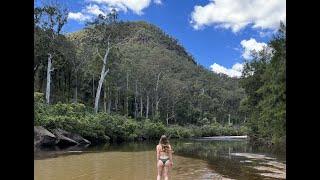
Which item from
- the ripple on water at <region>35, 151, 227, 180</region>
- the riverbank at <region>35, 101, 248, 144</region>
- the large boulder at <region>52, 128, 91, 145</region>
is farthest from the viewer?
the riverbank at <region>35, 101, 248, 144</region>

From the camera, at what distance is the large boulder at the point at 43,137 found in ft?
94.0

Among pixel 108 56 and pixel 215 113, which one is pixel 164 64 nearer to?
pixel 215 113

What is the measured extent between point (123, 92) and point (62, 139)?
34.1 metres

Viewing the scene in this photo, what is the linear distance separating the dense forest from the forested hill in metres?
0.12

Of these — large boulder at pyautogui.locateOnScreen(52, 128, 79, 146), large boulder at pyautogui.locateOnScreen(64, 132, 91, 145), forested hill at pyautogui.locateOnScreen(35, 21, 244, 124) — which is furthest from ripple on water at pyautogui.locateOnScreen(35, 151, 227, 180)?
forested hill at pyautogui.locateOnScreen(35, 21, 244, 124)

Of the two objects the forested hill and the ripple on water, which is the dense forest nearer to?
the forested hill

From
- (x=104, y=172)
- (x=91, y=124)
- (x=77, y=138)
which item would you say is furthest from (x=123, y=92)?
(x=104, y=172)

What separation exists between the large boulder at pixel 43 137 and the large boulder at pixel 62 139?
1.27 m

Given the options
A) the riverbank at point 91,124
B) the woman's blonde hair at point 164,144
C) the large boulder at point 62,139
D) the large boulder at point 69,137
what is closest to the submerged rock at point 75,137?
the large boulder at point 69,137

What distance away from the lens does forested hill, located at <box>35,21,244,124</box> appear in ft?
170

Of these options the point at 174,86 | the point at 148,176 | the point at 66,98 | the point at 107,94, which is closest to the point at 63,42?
the point at 66,98
